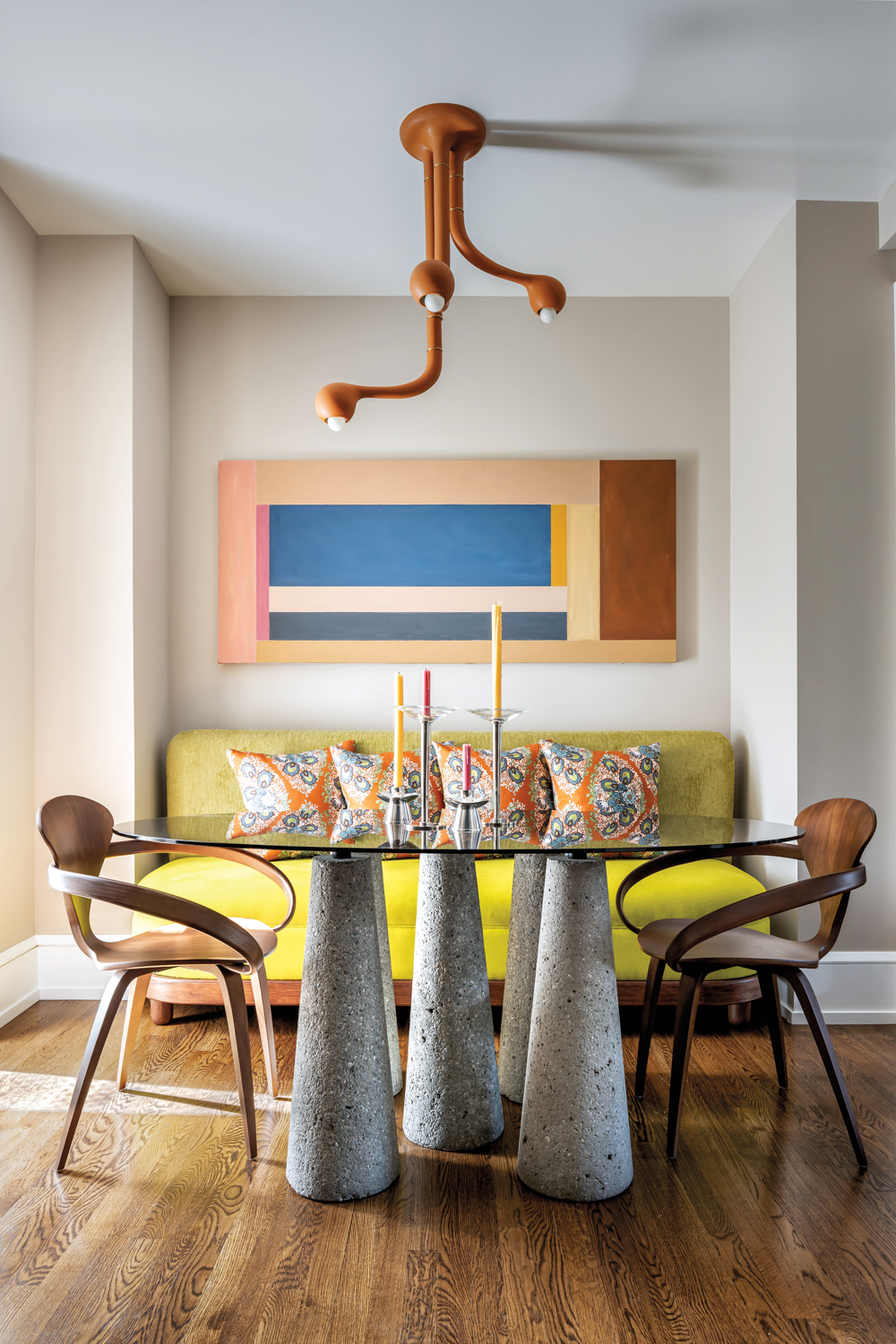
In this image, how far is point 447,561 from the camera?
3.59 meters

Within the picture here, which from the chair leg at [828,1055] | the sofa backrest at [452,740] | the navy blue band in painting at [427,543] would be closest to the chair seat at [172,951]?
the sofa backrest at [452,740]

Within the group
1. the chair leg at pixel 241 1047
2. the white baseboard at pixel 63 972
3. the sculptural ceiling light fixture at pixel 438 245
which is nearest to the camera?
the chair leg at pixel 241 1047

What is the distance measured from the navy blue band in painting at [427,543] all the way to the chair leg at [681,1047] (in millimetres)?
1840

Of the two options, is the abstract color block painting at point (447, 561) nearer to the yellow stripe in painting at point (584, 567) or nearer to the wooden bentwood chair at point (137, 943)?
the yellow stripe in painting at point (584, 567)

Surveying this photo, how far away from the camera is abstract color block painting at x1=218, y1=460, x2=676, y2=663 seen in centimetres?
359

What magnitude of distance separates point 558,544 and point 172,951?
2.17 metres

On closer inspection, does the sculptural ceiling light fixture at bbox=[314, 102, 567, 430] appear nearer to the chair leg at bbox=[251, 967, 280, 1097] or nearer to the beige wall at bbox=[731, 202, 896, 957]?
the beige wall at bbox=[731, 202, 896, 957]

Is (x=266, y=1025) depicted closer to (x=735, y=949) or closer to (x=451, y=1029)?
(x=451, y=1029)

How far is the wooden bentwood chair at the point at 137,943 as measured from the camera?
1.97 meters

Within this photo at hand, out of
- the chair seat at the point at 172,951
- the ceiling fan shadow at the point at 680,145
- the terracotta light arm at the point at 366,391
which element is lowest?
the chair seat at the point at 172,951

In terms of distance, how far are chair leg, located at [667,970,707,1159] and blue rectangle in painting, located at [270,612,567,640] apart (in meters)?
1.71

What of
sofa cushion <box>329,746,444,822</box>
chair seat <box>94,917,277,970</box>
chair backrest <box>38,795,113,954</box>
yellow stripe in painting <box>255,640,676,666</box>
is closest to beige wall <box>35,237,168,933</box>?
yellow stripe in painting <box>255,640,676,666</box>

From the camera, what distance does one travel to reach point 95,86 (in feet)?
7.81

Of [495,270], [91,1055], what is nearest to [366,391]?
[495,270]
